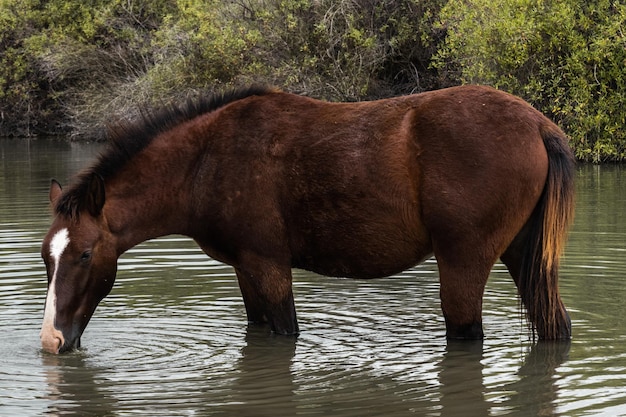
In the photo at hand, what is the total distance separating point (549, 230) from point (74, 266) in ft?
9.51

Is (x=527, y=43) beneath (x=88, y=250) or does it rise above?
above

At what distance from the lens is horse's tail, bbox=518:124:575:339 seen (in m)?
6.44

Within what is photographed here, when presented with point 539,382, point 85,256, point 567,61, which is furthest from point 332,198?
point 567,61

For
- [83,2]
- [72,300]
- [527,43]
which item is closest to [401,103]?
[72,300]

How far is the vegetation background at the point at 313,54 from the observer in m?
20.8

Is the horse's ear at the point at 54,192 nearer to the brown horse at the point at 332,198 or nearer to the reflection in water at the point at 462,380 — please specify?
the brown horse at the point at 332,198

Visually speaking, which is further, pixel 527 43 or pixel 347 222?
pixel 527 43

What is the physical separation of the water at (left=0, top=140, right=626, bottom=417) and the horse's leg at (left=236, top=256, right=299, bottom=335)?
12 cm

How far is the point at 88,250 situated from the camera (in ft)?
21.2

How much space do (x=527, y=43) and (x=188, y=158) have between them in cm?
1523

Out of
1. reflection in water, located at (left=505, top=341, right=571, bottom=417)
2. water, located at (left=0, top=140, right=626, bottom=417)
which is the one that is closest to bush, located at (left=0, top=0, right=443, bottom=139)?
water, located at (left=0, top=140, right=626, bottom=417)

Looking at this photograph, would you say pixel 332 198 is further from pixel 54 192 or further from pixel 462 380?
pixel 54 192

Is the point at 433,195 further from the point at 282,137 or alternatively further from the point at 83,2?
the point at 83,2

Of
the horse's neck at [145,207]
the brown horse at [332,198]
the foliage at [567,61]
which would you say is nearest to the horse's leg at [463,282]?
the brown horse at [332,198]
